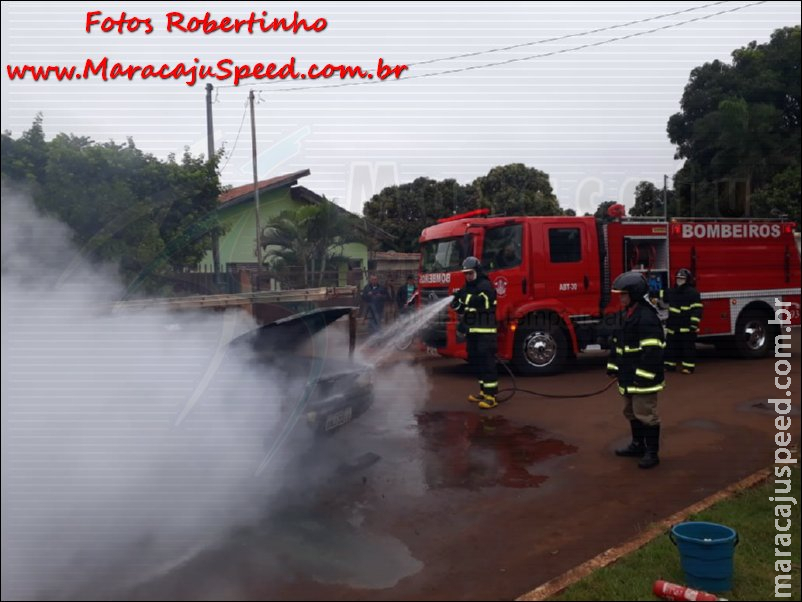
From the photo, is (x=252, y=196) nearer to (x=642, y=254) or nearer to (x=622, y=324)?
(x=642, y=254)

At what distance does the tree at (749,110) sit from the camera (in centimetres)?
525

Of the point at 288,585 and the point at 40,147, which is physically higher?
the point at 40,147

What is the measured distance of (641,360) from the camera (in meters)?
5.25

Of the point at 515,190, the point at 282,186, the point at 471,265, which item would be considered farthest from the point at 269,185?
the point at 515,190

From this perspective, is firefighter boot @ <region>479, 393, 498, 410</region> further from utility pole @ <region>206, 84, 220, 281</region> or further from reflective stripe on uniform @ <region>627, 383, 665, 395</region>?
utility pole @ <region>206, 84, 220, 281</region>

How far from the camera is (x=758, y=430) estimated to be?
20.9 feet

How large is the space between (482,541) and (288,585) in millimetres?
1282

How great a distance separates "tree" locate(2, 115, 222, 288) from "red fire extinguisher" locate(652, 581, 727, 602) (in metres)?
3.88

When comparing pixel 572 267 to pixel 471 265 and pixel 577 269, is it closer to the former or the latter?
pixel 577 269

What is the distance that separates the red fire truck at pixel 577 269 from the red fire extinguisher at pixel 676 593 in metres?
6.14

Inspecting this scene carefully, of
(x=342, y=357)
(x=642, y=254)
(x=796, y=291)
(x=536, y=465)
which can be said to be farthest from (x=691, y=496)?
(x=796, y=291)

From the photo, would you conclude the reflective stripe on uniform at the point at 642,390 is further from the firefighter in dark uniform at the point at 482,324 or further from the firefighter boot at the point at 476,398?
the firefighter boot at the point at 476,398

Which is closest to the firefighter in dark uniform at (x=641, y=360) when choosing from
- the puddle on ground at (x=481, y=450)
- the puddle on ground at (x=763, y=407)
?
the puddle on ground at (x=481, y=450)
